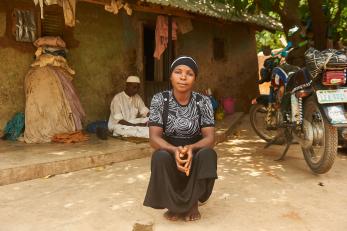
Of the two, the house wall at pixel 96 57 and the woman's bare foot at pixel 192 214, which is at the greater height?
the house wall at pixel 96 57

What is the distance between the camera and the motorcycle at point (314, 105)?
419cm

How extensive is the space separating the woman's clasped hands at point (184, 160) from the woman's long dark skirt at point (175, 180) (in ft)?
0.23

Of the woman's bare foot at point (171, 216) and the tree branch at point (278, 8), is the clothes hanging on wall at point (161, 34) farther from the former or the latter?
the woman's bare foot at point (171, 216)

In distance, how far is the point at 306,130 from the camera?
461 cm

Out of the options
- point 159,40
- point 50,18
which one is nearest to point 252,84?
point 159,40

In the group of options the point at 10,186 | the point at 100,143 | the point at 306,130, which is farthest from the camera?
the point at 100,143

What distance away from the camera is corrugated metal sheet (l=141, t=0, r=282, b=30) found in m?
7.07

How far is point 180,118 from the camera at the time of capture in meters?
3.25

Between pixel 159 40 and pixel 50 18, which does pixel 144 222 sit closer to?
pixel 50 18

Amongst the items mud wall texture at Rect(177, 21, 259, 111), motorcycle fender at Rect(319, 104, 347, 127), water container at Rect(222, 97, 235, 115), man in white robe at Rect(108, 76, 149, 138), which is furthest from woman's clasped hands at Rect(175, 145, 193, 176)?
water container at Rect(222, 97, 235, 115)

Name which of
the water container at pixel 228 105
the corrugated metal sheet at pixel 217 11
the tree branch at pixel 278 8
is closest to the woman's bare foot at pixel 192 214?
the corrugated metal sheet at pixel 217 11

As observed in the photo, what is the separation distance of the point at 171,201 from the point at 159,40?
5535 mm

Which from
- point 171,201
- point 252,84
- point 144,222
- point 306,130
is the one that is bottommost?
point 144,222

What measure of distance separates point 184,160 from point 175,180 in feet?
0.70
